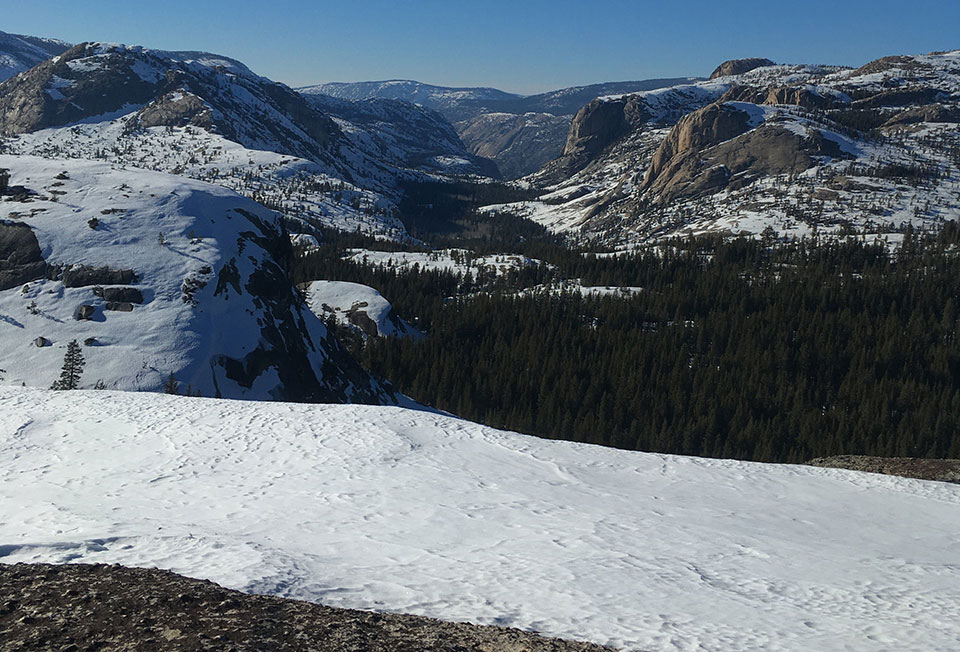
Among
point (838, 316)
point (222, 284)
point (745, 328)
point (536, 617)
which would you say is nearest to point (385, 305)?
point (222, 284)

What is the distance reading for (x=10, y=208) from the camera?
84.9m

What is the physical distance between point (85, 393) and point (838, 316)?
177 m

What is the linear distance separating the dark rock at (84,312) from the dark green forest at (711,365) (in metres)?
59.8

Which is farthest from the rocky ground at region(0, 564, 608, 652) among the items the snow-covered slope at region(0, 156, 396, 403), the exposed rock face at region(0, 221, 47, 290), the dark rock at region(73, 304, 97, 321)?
the exposed rock face at region(0, 221, 47, 290)

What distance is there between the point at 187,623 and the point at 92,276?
78.1 metres

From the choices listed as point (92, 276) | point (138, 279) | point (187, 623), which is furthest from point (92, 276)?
point (187, 623)

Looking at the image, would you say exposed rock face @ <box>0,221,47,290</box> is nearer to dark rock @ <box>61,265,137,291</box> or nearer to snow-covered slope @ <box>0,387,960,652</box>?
dark rock @ <box>61,265,137,291</box>

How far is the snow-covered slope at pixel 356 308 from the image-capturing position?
146m

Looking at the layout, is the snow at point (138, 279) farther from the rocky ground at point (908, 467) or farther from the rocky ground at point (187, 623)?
the rocky ground at point (908, 467)

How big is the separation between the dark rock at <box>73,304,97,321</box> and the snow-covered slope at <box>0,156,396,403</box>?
0.57 feet

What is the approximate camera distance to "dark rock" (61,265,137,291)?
76.9 m

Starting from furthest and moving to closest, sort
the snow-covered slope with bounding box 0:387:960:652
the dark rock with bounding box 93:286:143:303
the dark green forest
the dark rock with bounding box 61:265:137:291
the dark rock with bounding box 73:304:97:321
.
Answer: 1. the dark green forest
2. the dark rock with bounding box 61:265:137:291
3. the dark rock with bounding box 93:286:143:303
4. the dark rock with bounding box 73:304:97:321
5. the snow-covered slope with bounding box 0:387:960:652

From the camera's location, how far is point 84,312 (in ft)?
239

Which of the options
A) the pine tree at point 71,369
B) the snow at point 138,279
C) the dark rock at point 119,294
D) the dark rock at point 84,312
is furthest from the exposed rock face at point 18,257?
the pine tree at point 71,369
